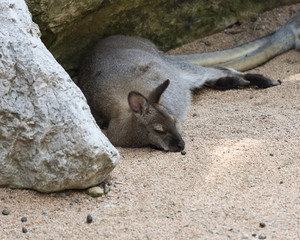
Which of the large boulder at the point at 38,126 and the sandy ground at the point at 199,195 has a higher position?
the large boulder at the point at 38,126

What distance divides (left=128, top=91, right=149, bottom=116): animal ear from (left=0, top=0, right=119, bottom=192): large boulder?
1252 millimetres

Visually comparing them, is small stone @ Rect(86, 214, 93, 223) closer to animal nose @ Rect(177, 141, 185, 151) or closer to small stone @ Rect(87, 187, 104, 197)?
small stone @ Rect(87, 187, 104, 197)

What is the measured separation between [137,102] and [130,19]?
1.82 metres

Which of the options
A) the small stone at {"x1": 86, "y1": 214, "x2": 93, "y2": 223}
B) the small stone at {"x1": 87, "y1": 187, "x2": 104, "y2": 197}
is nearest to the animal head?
the small stone at {"x1": 87, "y1": 187, "x2": 104, "y2": 197}

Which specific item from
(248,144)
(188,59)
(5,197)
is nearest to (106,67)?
(188,59)

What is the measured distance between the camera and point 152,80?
5.51 m

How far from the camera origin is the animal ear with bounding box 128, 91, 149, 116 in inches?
191

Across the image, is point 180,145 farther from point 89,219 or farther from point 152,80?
point 89,219

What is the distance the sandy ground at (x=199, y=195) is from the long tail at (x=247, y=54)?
152 cm

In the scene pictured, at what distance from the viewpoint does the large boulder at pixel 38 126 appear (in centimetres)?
350

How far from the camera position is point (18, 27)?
3668 millimetres

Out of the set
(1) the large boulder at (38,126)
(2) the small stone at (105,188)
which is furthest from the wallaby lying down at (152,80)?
(1) the large boulder at (38,126)

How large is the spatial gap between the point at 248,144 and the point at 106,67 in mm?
1911

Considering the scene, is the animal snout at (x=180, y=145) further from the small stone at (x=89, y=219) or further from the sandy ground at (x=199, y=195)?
the small stone at (x=89, y=219)
